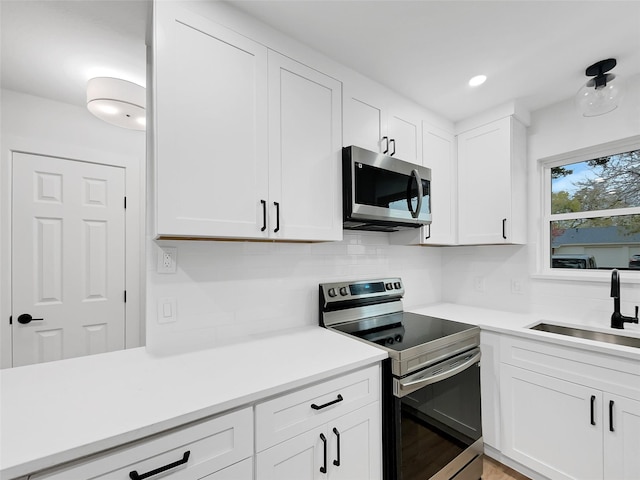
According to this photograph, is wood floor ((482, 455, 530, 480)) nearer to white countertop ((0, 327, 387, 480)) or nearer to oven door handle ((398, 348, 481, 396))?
oven door handle ((398, 348, 481, 396))

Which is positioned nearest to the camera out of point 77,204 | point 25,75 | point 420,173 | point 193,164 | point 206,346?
point 193,164

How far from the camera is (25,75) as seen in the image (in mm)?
1758

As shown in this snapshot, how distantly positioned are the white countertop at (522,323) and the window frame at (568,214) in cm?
31

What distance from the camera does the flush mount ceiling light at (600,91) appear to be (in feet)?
5.60

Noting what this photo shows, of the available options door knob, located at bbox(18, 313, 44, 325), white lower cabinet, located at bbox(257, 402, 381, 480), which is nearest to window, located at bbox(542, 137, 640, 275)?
white lower cabinet, located at bbox(257, 402, 381, 480)

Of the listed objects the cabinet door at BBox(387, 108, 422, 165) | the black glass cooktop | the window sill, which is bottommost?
the black glass cooktop

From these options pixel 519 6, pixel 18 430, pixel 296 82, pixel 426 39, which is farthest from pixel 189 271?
pixel 519 6

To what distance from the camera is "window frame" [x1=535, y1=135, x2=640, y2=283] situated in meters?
1.91

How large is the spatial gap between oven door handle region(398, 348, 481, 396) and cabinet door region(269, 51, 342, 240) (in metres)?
0.78

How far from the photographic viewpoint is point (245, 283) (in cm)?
162

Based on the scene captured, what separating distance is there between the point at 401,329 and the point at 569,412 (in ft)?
3.10

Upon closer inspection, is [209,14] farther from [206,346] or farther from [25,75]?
[206,346]

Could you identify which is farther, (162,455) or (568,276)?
(568,276)

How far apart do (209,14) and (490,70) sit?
5.12 feet
